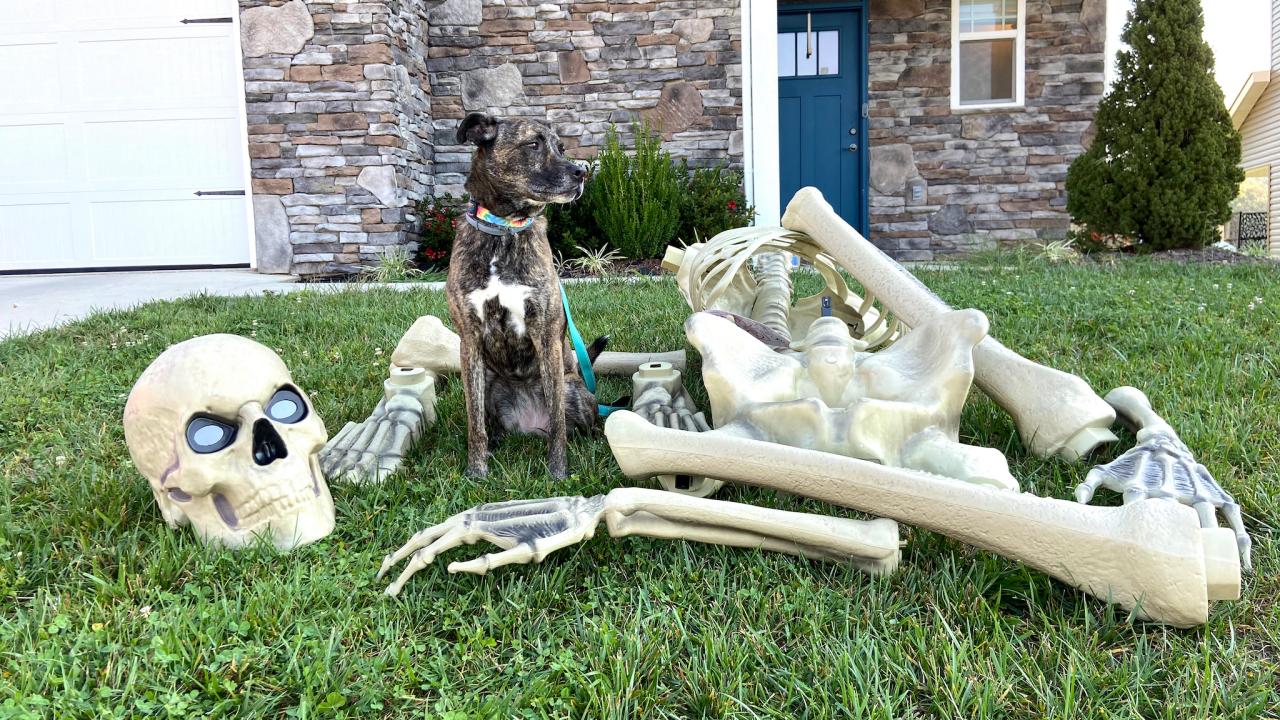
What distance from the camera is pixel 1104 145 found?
816 cm

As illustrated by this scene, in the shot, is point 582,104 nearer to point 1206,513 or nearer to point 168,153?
point 168,153

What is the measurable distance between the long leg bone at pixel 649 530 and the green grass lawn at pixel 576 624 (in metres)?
0.07

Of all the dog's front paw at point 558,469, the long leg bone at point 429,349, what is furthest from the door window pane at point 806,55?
the dog's front paw at point 558,469

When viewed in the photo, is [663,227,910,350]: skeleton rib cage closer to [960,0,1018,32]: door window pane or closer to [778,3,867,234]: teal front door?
[778,3,867,234]: teal front door

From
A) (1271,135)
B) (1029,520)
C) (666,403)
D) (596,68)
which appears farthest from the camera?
(1271,135)

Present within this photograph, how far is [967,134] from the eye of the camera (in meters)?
9.89

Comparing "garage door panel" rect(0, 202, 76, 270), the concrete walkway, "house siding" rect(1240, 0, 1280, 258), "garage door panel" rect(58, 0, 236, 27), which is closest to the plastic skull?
the concrete walkway

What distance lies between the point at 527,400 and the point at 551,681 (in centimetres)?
136

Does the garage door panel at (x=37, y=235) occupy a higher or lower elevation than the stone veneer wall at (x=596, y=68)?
lower

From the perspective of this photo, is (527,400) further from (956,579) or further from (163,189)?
(163,189)

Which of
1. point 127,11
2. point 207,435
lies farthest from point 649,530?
point 127,11

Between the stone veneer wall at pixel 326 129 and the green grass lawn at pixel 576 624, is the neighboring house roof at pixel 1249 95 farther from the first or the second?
the green grass lawn at pixel 576 624

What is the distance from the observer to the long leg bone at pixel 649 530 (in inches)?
58.0

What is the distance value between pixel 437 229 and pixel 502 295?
6.18 m
